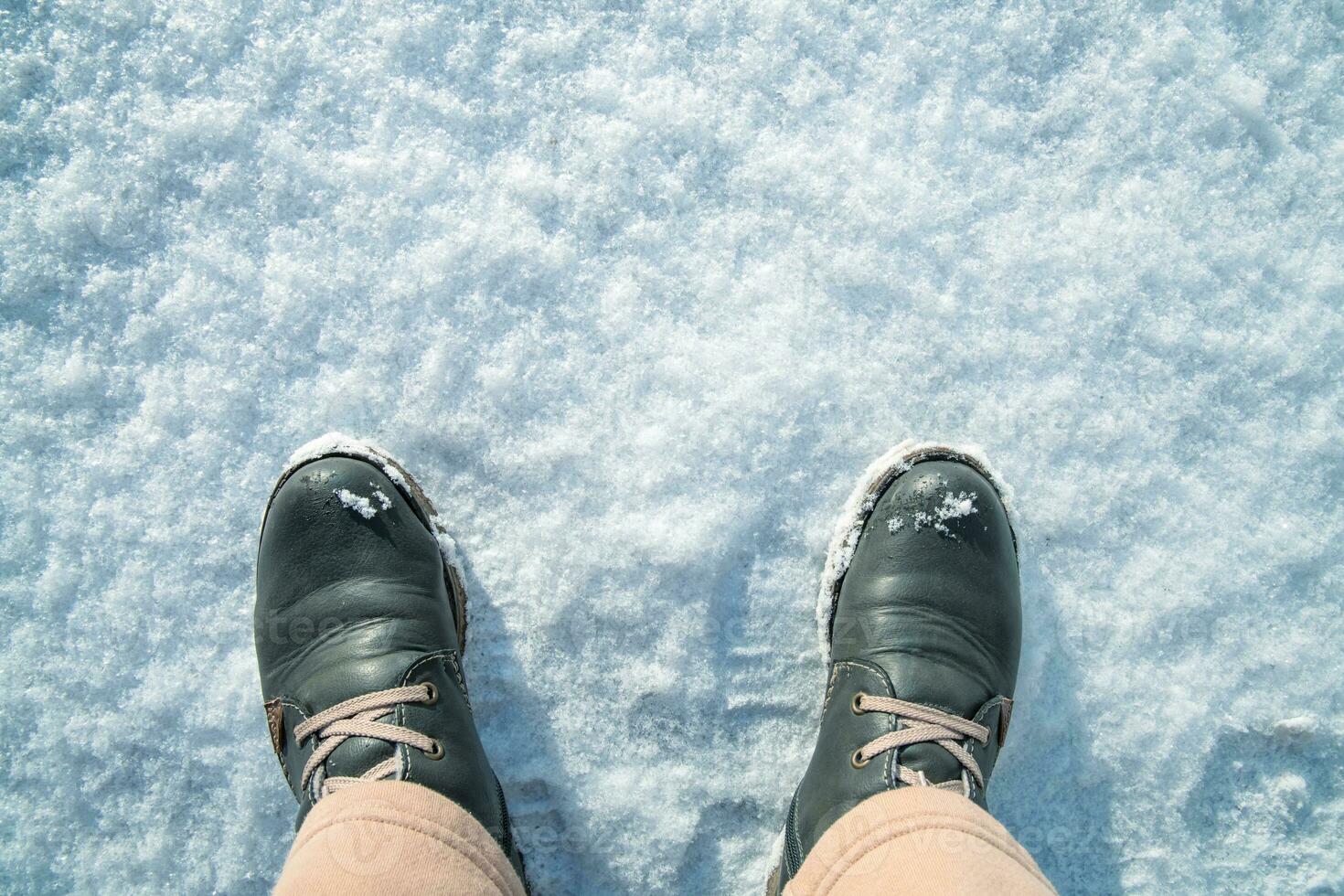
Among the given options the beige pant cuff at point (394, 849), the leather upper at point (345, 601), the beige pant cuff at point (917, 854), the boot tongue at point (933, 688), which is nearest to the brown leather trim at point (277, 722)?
the leather upper at point (345, 601)

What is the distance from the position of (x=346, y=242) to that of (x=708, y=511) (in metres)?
0.74

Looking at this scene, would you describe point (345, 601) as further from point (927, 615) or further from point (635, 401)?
point (927, 615)

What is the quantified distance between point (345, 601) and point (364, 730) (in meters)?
0.21

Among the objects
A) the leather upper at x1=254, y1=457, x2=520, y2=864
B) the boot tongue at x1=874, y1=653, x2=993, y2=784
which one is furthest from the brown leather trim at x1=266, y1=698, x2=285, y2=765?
the boot tongue at x1=874, y1=653, x2=993, y2=784

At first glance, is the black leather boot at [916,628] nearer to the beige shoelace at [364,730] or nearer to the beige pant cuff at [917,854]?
the beige pant cuff at [917,854]

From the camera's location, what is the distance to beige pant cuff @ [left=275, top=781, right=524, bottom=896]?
0.85 meters

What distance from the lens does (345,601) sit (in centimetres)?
123

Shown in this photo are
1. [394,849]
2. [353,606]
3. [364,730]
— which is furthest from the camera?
[353,606]

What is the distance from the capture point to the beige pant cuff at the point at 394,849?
0.85 meters

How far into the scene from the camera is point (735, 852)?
129 cm

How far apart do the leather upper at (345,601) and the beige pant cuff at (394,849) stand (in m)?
0.19

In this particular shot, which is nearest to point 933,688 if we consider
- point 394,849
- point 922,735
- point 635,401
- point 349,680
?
point 922,735

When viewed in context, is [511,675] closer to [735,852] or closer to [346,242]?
[735,852]

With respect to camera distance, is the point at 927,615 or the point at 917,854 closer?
the point at 917,854
